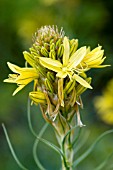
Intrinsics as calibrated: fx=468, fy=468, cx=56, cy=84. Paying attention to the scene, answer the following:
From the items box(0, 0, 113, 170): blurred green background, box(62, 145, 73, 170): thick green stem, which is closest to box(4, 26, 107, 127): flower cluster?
box(62, 145, 73, 170): thick green stem

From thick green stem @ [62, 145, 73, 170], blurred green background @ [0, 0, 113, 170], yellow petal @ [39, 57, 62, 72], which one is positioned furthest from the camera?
blurred green background @ [0, 0, 113, 170]

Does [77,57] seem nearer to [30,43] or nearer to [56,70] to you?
[56,70]

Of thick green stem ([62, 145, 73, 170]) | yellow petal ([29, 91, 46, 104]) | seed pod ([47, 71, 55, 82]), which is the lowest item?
thick green stem ([62, 145, 73, 170])

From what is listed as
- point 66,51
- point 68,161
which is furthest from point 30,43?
point 66,51

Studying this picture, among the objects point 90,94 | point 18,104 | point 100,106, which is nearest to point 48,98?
point 100,106

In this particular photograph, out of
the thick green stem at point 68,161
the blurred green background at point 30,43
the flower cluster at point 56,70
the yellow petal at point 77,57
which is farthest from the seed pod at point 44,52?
the blurred green background at point 30,43

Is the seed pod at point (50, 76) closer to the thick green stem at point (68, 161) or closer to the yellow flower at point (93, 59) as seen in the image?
the yellow flower at point (93, 59)

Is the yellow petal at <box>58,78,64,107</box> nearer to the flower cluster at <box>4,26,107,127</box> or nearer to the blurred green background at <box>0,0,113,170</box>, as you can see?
the flower cluster at <box>4,26,107,127</box>
